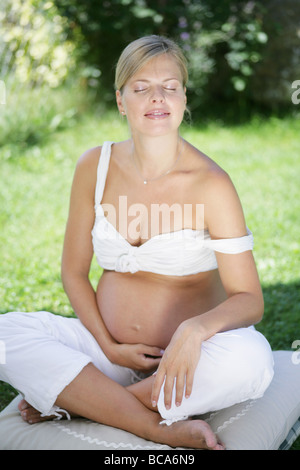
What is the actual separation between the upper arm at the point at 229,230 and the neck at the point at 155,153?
30 centimetres

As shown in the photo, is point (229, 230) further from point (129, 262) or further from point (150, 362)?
point (150, 362)

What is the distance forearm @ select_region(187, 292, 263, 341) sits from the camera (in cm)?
240

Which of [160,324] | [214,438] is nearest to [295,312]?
[160,324]

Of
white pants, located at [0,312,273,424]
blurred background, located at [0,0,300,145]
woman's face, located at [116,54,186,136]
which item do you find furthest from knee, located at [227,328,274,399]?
blurred background, located at [0,0,300,145]

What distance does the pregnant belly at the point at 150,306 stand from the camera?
274 cm

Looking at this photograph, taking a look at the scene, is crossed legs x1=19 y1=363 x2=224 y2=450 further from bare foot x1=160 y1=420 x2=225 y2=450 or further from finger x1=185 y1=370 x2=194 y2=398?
finger x1=185 y1=370 x2=194 y2=398

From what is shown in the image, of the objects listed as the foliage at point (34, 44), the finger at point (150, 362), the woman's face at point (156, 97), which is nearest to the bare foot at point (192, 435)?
the finger at point (150, 362)

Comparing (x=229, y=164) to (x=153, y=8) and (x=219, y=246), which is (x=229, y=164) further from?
(x=219, y=246)

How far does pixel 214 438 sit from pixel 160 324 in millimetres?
612

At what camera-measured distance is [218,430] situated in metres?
2.46

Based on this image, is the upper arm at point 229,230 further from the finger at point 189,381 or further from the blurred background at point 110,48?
the blurred background at point 110,48

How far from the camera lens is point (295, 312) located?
3.91 metres

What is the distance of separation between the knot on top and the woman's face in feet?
1.73
